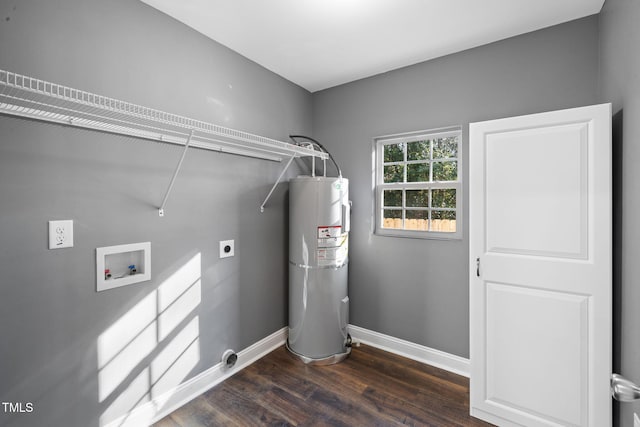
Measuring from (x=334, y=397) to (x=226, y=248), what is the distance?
1.28 meters

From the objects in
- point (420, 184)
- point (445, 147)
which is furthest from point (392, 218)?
point (445, 147)

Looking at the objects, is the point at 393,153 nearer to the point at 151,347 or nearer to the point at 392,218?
the point at 392,218

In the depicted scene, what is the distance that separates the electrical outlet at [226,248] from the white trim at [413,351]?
1391mm

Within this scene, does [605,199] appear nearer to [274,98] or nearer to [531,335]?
[531,335]

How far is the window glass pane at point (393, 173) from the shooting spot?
2.60 meters

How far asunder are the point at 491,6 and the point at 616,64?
723 mm

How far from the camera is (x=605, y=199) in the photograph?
1421 millimetres

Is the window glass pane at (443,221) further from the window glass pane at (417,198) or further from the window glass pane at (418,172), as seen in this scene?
the window glass pane at (418,172)

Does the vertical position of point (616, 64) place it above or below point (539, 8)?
below

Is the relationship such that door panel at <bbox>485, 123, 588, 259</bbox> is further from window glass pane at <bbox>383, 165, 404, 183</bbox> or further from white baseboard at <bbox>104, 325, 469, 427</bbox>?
white baseboard at <bbox>104, 325, 469, 427</bbox>

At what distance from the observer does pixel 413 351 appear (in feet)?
8.02

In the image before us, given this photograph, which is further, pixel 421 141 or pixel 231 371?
pixel 421 141

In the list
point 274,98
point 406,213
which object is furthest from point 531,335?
point 274,98

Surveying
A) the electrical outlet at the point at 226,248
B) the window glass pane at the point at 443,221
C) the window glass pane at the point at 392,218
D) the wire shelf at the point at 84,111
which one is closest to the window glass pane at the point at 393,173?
the window glass pane at the point at 392,218
